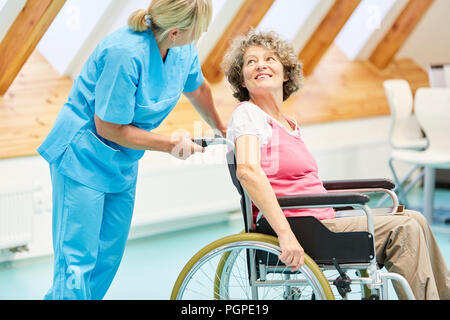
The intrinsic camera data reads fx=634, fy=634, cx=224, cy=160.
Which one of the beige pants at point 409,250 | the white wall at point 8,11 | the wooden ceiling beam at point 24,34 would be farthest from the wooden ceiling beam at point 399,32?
the beige pants at point 409,250

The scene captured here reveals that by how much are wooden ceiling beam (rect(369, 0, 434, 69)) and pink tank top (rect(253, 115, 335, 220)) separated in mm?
3513

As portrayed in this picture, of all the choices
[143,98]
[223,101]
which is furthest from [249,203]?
[223,101]

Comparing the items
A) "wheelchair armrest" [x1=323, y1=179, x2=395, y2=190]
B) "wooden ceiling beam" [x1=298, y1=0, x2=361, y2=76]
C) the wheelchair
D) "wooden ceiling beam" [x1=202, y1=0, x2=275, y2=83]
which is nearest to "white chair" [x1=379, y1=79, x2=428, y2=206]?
"wooden ceiling beam" [x1=298, y1=0, x2=361, y2=76]

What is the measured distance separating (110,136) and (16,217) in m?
1.70

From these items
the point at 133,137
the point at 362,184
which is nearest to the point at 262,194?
the point at 133,137

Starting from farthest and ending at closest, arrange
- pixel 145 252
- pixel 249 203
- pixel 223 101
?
pixel 223 101 → pixel 145 252 → pixel 249 203

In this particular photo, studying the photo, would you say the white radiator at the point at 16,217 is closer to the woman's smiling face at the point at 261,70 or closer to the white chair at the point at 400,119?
the woman's smiling face at the point at 261,70

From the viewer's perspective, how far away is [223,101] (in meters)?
4.39

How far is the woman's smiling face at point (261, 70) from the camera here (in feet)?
6.44

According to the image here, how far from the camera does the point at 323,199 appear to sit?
168 centimetres

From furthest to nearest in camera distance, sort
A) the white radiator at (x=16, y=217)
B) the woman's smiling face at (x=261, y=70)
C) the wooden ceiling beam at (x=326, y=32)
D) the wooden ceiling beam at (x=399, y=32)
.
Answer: the wooden ceiling beam at (x=399, y=32), the wooden ceiling beam at (x=326, y=32), the white radiator at (x=16, y=217), the woman's smiling face at (x=261, y=70)

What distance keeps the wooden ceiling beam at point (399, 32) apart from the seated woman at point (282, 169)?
3283 millimetres
